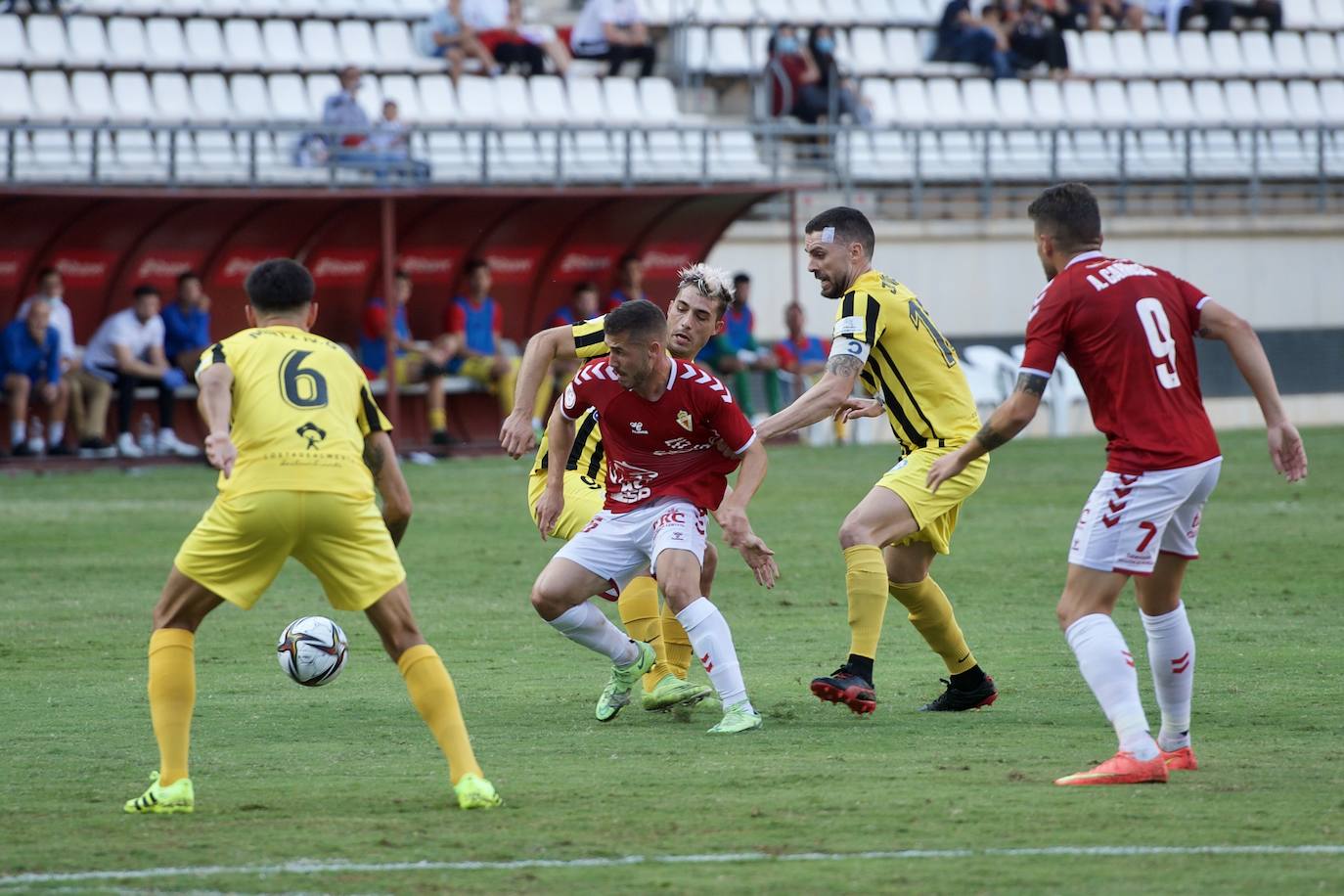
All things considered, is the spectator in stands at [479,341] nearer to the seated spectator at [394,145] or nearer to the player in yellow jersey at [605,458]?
the seated spectator at [394,145]

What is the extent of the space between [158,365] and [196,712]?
1218 cm

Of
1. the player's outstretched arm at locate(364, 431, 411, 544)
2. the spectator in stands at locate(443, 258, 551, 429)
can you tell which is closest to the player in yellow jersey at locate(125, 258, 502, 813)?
the player's outstretched arm at locate(364, 431, 411, 544)

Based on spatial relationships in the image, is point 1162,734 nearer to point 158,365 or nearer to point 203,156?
point 158,365

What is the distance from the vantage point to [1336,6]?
3350 cm

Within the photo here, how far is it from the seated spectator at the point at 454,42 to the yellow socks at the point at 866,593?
60.3 ft

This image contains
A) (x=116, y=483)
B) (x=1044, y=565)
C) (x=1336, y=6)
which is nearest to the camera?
(x=1044, y=565)

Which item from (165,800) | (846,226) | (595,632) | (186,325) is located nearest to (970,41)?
(186,325)

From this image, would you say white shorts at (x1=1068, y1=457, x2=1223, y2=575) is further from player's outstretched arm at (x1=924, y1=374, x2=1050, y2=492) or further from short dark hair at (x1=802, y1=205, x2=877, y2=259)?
short dark hair at (x1=802, y1=205, x2=877, y2=259)

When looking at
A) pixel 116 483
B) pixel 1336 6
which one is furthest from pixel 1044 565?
pixel 1336 6

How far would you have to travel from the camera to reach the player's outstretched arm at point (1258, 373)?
625cm

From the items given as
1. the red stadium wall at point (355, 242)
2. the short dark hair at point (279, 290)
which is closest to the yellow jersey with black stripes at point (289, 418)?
the short dark hair at point (279, 290)

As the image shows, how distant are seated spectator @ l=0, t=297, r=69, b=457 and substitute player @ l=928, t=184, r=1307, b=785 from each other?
47.0ft

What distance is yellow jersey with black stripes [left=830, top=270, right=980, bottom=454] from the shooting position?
795 cm

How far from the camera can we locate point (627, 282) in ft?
72.5
